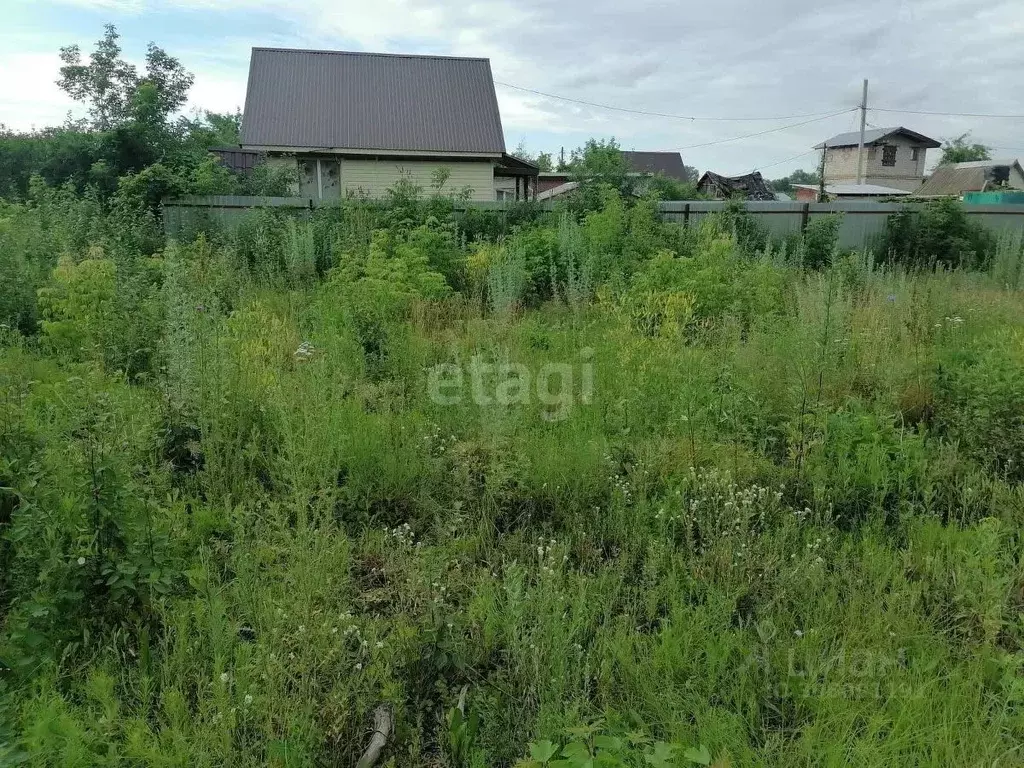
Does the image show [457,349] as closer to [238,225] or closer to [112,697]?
[112,697]

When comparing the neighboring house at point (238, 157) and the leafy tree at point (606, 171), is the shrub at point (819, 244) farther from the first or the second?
the neighboring house at point (238, 157)

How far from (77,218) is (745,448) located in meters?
8.60

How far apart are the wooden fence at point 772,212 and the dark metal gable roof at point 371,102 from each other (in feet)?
25.2

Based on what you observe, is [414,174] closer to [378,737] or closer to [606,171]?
[606,171]

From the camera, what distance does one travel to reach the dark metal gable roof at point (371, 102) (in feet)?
60.3

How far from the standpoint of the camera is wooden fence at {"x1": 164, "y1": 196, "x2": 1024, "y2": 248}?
10.5 m

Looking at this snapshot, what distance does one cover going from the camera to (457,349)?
5.01m

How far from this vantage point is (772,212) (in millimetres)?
12133

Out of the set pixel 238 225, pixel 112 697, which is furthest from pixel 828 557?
pixel 238 225

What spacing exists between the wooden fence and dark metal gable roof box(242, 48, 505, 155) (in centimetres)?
768

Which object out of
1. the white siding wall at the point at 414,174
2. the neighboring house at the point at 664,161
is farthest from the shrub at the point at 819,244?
the neighboring house at the point at 664,161

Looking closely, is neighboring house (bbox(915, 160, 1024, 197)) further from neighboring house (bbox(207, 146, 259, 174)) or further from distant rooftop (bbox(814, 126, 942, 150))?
neighboring house (bbox(207, 146, 259, 174))

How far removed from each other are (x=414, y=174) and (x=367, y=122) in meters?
1.87
